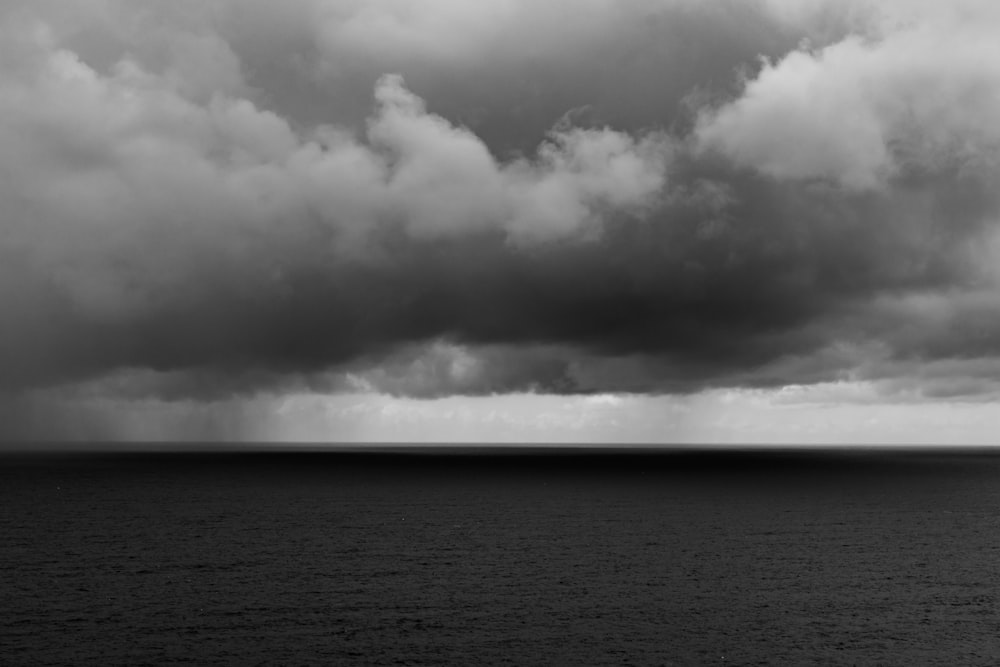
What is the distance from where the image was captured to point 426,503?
5930 inches

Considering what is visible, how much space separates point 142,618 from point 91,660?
31.7 feet

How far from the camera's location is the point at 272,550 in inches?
3551

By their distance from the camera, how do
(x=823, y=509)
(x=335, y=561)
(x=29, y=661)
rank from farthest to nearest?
(x=823, y=509) → (x=335, y=561) → (x=29, y=661)

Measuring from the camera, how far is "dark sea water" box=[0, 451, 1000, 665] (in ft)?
172

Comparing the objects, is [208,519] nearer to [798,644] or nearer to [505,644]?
[505,644]

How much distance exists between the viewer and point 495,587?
70.2 metres

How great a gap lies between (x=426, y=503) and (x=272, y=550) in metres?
62.0

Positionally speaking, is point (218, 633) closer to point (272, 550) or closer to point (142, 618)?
point (142, 618)

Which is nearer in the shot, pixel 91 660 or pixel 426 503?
pixel 91 660

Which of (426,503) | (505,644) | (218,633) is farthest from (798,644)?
(426,503)

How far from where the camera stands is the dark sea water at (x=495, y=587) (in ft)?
172

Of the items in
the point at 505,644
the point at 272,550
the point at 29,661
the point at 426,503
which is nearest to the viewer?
the point at 29,661

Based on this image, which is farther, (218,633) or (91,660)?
(218,633)

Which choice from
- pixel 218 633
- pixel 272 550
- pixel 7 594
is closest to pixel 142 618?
pixel 218 633
